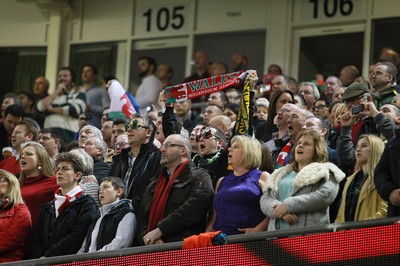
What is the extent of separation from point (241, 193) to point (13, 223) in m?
2.55

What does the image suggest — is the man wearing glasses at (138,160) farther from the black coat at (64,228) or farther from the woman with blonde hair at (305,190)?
the woman with blonde hair at (305,190)

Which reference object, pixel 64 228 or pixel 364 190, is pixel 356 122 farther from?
pixel 64 228

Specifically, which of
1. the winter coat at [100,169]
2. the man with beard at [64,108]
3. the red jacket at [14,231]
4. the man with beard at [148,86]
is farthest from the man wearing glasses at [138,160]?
the man with beard at [148,86]

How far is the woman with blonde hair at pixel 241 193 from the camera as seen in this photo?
9852 millimetres

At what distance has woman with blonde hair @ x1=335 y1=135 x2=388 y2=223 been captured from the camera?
9.55 metres

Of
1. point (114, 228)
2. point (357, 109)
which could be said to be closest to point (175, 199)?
point (114, 228)

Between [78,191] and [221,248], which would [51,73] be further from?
[221,248]

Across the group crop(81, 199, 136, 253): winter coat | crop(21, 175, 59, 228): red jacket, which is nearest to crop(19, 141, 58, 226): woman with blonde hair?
crop(21, 175, 59, 228): red jacket

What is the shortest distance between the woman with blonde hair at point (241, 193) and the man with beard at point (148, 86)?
727 centimetres

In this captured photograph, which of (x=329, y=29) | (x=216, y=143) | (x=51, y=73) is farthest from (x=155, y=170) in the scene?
(x=51, y=73)

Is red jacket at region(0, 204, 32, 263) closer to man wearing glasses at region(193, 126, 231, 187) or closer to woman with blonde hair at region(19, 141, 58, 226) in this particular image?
woman with blonde hair at region(19, 141, 58, 226)

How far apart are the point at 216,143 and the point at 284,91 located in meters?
1.57

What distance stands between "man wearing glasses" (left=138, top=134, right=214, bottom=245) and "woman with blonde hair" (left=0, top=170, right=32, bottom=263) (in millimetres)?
1358

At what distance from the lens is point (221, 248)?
8.89 m
